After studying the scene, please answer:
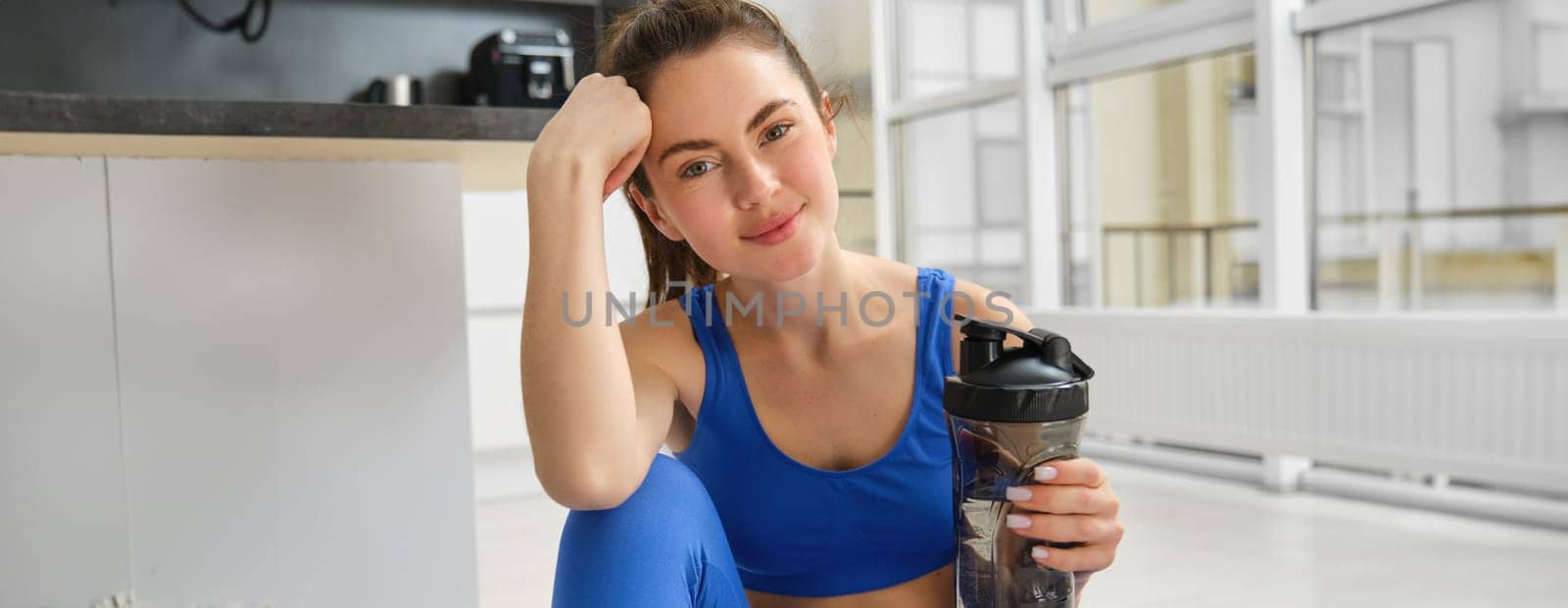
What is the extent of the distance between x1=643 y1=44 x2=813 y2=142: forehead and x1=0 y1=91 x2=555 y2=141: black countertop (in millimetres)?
209

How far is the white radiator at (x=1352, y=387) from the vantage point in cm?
244

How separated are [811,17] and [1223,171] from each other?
2015mm

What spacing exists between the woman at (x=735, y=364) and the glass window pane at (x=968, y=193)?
2.81m

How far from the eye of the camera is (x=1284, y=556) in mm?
2428

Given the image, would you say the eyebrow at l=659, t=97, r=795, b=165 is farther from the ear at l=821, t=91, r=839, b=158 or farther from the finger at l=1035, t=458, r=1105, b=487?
the finger at l=1035, t=458, r=1105, b=487

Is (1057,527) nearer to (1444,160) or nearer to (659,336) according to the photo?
(659,336)

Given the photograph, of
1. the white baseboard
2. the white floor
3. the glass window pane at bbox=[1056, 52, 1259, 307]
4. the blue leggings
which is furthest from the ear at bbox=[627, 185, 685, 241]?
the glass window pane at bbox=[1056, 52, 1259, 307]

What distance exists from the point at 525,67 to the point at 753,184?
234 centimetres

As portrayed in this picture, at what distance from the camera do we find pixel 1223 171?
3.37 meters

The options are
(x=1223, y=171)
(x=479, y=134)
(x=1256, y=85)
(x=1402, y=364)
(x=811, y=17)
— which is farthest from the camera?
(x=1223, y=171)

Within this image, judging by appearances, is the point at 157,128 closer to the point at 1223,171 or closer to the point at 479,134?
the point at 479,134

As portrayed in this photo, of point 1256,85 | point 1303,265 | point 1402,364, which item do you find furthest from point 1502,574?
point 1256,85

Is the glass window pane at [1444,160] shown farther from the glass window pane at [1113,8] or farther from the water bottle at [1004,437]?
the water bottle at [1004,437]

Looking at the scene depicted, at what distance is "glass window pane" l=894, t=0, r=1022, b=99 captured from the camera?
4.02m
